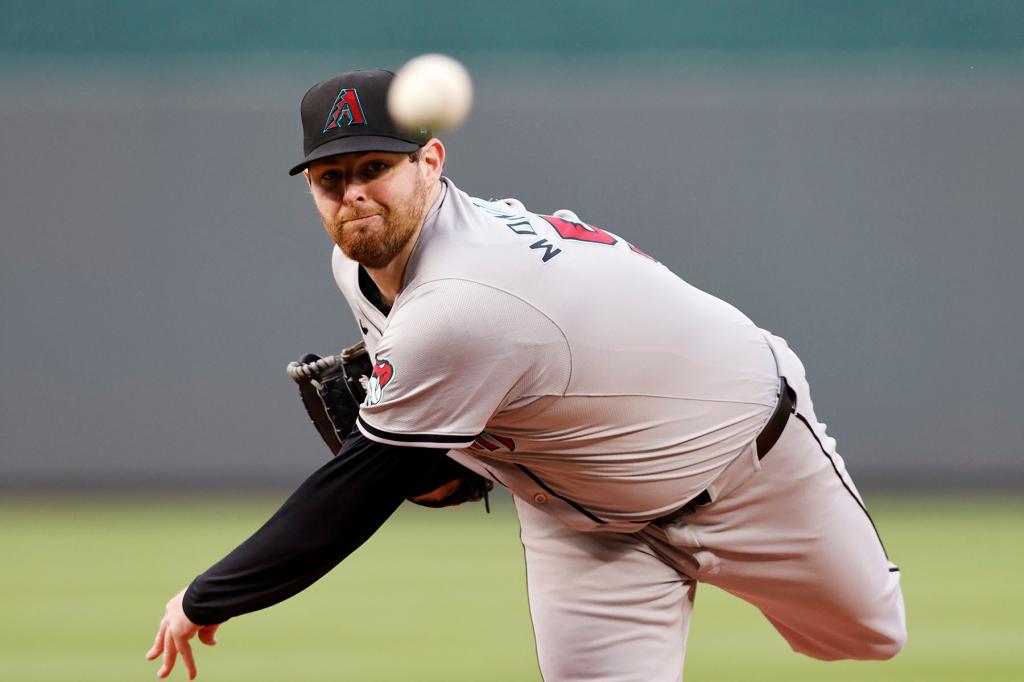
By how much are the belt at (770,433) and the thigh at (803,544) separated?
3cm

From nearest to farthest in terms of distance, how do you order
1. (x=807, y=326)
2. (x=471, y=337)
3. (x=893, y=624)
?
(x=471, y=337), (x=893, y=624), (x=807, y=326)

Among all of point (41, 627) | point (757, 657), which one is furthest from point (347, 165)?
point (41, 627)

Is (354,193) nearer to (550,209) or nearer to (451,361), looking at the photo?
(451,361)

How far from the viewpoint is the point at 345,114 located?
277cm

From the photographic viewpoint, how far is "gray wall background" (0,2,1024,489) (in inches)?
342

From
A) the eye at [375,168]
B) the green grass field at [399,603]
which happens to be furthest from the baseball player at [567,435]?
the green grass field at [399,603]

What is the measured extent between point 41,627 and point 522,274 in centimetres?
366

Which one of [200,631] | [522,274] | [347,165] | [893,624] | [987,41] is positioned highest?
[987,41]

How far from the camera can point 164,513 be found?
26.8 ft

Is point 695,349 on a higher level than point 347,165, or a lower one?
lower

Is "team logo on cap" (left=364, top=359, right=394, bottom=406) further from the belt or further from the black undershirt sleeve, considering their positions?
the belt

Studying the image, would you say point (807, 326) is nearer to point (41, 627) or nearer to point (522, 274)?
point (41, 627)

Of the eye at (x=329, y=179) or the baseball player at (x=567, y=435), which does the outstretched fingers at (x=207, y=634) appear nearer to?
the baseball player at (x=567, y=435)

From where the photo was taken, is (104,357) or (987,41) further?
(987,41)
